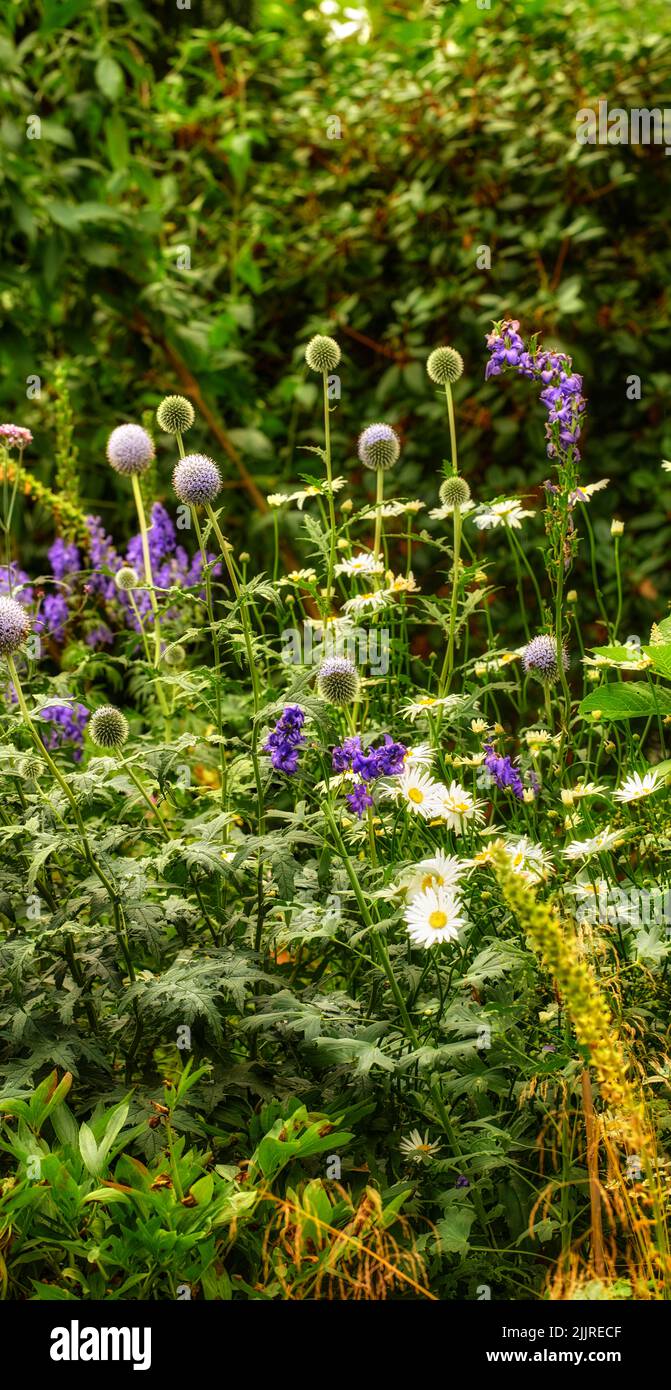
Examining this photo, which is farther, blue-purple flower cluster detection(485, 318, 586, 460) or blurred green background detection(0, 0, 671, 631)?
blurred green background detection(0, 0, 671, 631)

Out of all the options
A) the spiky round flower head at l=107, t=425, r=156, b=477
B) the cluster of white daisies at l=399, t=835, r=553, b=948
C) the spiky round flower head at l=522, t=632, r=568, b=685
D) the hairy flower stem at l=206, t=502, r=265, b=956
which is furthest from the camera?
the spiky round flower head at l=107, t=425, r=156, b=477

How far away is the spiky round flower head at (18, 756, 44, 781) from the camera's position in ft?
8.00

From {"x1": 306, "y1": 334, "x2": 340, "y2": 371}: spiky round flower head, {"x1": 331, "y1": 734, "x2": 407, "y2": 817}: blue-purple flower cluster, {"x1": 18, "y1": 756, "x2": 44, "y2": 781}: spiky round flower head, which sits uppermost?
{"x1": 306, "y1": 334, "x2": 340, "y2": 371}: spiky round flower head

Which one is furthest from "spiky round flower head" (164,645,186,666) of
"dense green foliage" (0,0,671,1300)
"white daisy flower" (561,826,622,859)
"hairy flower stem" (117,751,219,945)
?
"white daisy flower" (561,826,622,859)

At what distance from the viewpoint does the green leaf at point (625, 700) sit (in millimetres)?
2457

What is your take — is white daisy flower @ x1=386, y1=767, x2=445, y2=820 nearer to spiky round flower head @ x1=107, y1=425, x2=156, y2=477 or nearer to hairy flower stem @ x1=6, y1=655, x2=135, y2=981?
hairy flower stem @ x1=6, y1=655, x2=135, y2=981

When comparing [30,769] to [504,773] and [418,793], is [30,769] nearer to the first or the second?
[418,793]

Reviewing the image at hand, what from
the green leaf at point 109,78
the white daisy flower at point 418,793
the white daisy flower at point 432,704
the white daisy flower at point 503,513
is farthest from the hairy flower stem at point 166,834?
the green leaf at point 109,78

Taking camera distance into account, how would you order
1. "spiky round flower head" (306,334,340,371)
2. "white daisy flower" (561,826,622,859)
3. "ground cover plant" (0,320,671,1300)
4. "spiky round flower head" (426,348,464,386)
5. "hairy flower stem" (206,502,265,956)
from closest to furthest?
"ground cover plant" (0,320,671,1300)
"white daisy flower" (561,826,622,859)
"hairy flower stem" (206,502,265,956)
"spiky round flower head" (426,348,464,386)
"spiky round flower head" (306,334,340,371)

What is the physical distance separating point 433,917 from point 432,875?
9cm

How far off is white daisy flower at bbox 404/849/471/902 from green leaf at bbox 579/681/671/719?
48 cm

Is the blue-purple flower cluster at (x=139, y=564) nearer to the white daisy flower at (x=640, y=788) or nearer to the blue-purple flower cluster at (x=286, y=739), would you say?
the blue-purple flower cluster at (x=286, y=739)

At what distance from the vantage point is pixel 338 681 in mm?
2273

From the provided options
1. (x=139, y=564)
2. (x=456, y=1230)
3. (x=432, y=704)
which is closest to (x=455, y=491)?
(x=432, y=704)
